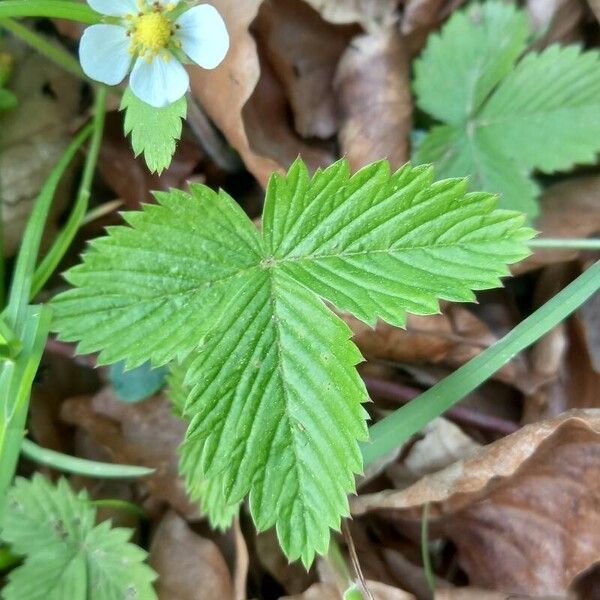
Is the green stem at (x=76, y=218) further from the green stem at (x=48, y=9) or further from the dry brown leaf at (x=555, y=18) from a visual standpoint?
the dry brown leaf at (x=555, y=18)

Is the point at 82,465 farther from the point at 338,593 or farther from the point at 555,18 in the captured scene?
the point at 555,18

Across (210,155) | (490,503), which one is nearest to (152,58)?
(210,155)

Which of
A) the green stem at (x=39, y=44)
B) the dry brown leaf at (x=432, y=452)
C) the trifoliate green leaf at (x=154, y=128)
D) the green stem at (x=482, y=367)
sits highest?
the green stem at (x=39, y=44)

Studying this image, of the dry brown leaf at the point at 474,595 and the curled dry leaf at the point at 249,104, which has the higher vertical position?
the curled dry leaf at the point at 249,104

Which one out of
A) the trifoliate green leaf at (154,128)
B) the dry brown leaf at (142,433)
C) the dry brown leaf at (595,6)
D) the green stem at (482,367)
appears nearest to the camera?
the trifoliate green leaf at (154,128)

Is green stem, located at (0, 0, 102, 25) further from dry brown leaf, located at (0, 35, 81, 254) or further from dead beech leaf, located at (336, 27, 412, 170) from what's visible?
dead beech leaf, located at (336, 27, 412, 170)

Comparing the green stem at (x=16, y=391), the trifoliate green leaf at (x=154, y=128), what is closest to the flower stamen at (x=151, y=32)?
the trifoliate green leaf at (x=154, y=128)

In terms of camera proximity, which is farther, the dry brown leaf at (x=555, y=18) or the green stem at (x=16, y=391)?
the dry brown leaf at (x=555, y=18)
